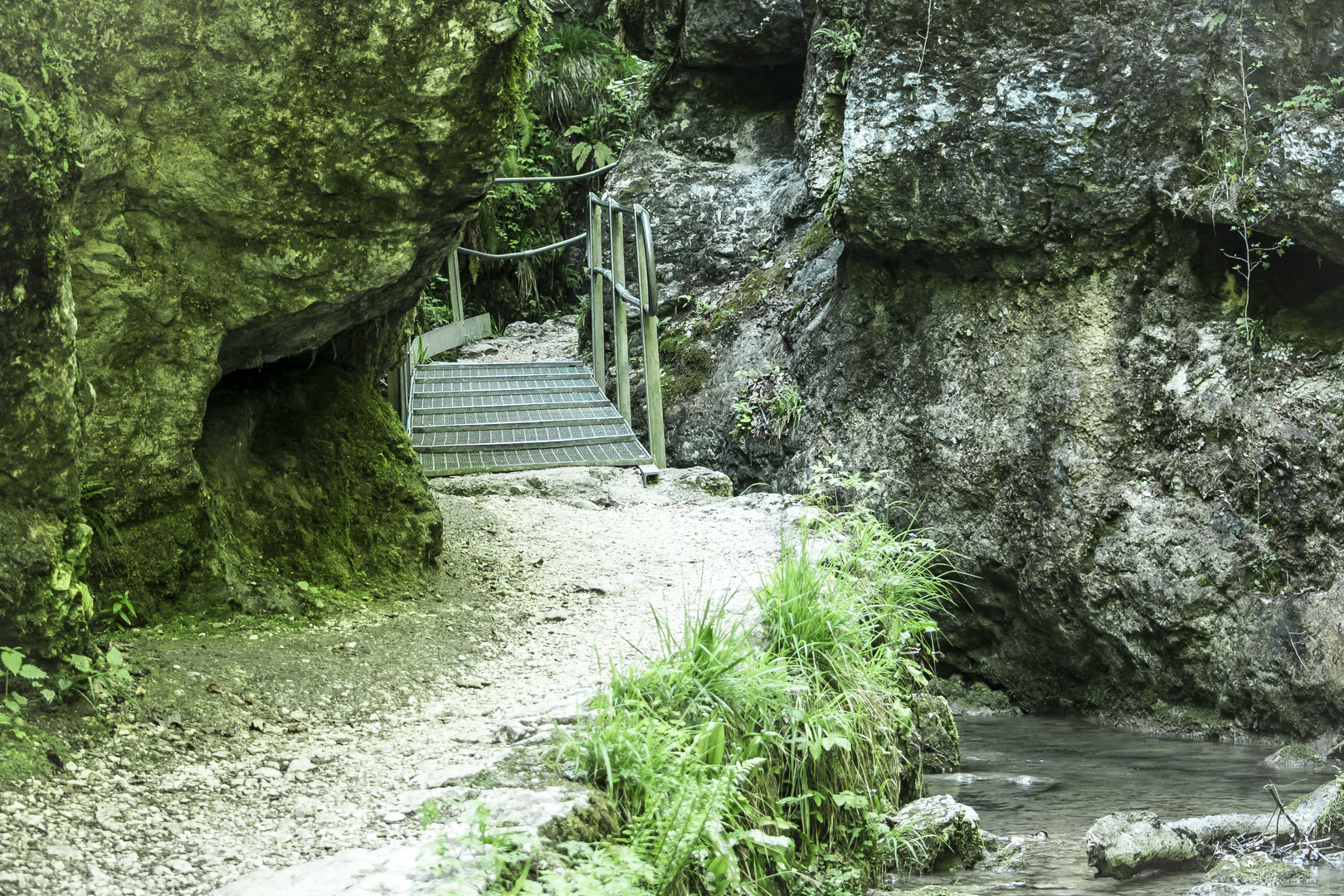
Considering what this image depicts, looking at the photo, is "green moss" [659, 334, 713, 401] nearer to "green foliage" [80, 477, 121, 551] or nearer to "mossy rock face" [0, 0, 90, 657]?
"green foliage" [80, 477, 121, 551]

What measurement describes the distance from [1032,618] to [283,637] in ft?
16.0

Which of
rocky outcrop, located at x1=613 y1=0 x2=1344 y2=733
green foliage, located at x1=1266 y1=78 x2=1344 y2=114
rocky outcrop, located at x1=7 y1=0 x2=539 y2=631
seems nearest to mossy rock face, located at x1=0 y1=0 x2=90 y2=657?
rocky outcrop, located at x1=7 y1=0 x2=539 y2=631

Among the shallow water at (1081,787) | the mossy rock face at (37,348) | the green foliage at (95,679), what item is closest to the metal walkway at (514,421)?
the shallow water at (1081,787)

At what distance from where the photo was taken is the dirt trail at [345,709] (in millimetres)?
2113

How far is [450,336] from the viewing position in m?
11.1

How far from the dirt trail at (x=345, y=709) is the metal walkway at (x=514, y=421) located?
3.84 ft

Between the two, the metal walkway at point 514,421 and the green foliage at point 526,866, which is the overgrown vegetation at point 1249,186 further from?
the green foliage at point 526,866

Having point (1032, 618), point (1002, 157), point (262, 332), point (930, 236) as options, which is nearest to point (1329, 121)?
point (1002, 157)

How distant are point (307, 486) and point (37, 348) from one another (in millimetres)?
1641

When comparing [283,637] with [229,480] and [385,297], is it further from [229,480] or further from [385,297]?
[385,297]

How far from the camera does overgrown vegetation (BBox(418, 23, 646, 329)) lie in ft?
42.8

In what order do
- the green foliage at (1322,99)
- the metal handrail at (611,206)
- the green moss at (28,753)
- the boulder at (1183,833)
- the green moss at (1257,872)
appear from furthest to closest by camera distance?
1. the metal handrail at (611,206)
2. the green foliage at (1322,99)
3. the boulder at (1183,833)
4. the green moss at (1257,872)
5. the green moss at (28,753)

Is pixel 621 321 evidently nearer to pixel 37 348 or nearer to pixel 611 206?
pixel 611 206

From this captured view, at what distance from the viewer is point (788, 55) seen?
9.47m
